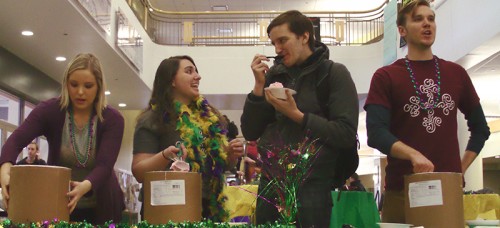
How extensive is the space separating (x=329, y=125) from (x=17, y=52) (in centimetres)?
950

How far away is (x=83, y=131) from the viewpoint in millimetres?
2363

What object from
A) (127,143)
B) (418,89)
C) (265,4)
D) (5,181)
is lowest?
(5,181)

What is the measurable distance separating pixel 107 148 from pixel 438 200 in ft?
3.94

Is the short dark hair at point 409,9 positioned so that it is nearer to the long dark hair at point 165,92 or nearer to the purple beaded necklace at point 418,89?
the purple beaded necklace at point 418,89

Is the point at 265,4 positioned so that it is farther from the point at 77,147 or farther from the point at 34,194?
the point at 34,194

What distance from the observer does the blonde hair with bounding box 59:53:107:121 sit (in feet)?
7.51

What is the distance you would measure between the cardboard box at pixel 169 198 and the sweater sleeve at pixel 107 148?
1.10ft

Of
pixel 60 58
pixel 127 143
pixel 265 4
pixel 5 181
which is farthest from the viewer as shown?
pixel 265 4

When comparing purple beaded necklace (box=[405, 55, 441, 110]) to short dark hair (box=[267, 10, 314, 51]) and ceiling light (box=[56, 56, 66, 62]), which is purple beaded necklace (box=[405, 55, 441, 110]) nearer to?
short dark hair (box=[267, 10, 314, 51])

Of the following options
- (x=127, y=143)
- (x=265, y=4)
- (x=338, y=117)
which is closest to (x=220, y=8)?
(x=265, y=4)

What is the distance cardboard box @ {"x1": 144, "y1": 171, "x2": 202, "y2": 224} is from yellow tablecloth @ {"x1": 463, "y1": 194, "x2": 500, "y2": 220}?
1571 millimetres

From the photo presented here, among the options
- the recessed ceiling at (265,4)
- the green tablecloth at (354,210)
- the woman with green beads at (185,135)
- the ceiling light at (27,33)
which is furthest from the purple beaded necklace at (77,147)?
the recessed ceiling at (265,4)

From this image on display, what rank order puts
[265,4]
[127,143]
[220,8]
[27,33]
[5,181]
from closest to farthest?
[5,181], [27,33], [127,143], [265,4], [220,8]

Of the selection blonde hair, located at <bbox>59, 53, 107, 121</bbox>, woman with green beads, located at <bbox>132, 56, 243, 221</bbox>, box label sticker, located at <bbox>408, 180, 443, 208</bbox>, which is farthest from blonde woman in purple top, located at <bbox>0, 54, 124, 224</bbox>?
box label sticker, located at <bbox>408, 180, 443, 208</bbox>
